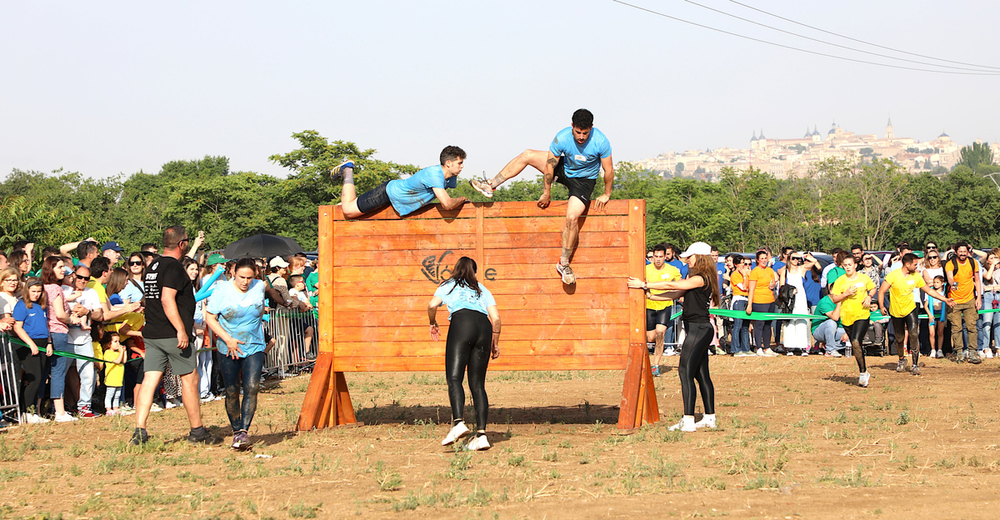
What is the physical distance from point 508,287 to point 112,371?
5.41 meters

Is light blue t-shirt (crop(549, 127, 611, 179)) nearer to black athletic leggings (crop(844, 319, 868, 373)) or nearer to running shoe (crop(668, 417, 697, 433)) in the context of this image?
running shoe (crop(668, 417, 697, 433))

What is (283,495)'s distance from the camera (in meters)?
6.76

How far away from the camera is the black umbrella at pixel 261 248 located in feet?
71.6

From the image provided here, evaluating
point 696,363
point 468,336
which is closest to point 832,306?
point 696,363

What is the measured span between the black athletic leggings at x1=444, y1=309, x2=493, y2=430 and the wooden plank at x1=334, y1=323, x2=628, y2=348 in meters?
1.45

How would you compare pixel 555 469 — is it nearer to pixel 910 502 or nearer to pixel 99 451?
pixel 910 502

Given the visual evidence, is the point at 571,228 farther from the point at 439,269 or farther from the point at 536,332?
the point at 439,269

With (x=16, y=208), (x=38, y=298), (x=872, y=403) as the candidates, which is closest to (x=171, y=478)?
(x=38, y=298)

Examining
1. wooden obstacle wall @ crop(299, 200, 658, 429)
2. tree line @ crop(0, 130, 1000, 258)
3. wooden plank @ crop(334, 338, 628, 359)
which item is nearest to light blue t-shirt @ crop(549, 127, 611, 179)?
wooden obstacle wall @ crop(299, 200, 658, 429)

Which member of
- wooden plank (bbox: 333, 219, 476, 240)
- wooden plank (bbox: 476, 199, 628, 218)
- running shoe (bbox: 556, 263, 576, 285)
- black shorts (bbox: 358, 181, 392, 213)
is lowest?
running shoe (bbox: 556, 263, 576, 285)

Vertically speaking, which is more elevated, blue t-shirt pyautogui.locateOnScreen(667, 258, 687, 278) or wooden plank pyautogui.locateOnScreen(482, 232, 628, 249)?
wooden plank pyautogui.locateOnScreen(482, 232, 628, 249)

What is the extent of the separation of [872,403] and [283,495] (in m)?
7.84

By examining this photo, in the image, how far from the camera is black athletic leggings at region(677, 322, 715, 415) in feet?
31.3

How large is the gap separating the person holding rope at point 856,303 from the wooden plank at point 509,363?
5.05m
